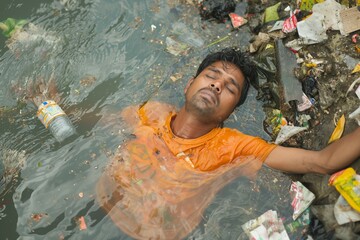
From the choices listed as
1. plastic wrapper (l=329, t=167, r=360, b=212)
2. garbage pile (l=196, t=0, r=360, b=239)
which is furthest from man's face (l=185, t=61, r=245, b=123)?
plastic wrapper (l=329, t=167, r=360, b=212)

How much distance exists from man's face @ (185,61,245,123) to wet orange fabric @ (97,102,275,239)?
23cm

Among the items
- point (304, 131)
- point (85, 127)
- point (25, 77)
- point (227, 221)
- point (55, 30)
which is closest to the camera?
point (227, 221)

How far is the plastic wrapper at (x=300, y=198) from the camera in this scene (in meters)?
3.52

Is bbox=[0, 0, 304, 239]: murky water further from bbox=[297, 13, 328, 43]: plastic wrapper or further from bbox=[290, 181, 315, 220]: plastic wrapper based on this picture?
bbox=[297, 13, 328, 43]: plastic wrapper

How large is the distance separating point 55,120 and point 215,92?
1651 millimetres

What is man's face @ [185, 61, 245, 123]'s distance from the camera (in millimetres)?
3637

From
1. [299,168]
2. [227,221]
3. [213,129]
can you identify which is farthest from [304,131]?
[227,221]

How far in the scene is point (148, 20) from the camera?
5051 mm

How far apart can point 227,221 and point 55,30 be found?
3.17 meters

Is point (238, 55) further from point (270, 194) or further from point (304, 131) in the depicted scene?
point (270, 194)

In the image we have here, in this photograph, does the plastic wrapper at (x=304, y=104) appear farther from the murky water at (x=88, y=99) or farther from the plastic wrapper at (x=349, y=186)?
the plastic wrapper at (x=349, y=186)

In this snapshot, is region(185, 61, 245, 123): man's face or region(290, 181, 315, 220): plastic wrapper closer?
region(290, 181, 315, 220): plastic wrapper

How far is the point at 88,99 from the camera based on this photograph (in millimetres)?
4480

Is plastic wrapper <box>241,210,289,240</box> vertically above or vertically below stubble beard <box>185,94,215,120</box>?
below
